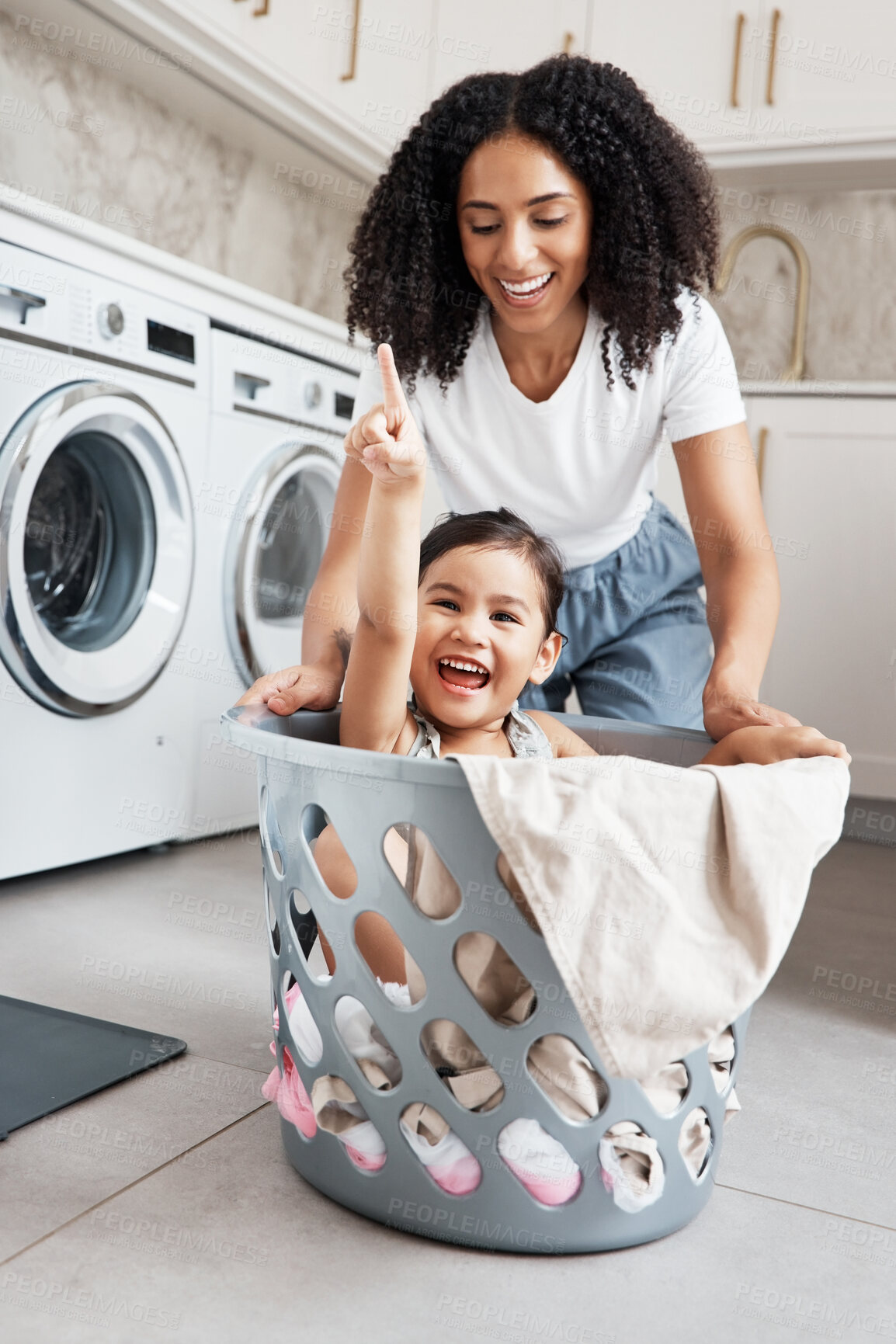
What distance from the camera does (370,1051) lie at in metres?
0.80

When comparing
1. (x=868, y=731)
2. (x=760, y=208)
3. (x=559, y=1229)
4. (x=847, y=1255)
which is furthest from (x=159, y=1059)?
(x=760, y=208)

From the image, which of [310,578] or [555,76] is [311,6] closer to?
[310,578]

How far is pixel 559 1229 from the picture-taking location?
78 cm

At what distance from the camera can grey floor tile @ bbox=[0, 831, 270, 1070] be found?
3.97ft

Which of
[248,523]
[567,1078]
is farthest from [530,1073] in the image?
[248,523]

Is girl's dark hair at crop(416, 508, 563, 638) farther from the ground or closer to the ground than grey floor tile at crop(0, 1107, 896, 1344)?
farther from the ground

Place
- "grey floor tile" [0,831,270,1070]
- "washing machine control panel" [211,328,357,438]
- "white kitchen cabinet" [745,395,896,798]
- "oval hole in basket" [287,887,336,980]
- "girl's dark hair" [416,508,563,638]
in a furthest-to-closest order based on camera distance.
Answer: "white kitchen cabinet" [745,395,896,798], "washing machine control panel" [211,328,357,438], "grey floor tile" [0,831,270,1070], "girl's dark hair" [416,508,563,638], "oval hole in basket" [287,887,336,980]

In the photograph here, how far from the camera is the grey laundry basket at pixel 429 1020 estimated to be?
72cm

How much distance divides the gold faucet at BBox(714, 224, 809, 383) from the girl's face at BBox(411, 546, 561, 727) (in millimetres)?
2005

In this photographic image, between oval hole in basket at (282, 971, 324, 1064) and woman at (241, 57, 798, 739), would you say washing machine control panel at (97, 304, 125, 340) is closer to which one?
woman at (241, 57, 798, 739)

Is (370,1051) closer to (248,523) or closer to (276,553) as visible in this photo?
(248,523)

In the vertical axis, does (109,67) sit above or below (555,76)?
above

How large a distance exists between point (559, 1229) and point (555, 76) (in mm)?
1037

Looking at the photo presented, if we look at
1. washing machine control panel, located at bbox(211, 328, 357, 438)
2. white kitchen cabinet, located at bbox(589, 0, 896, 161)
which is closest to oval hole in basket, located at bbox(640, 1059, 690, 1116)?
washing machine control panel, located at bbox(211, 328, 357, 438)
